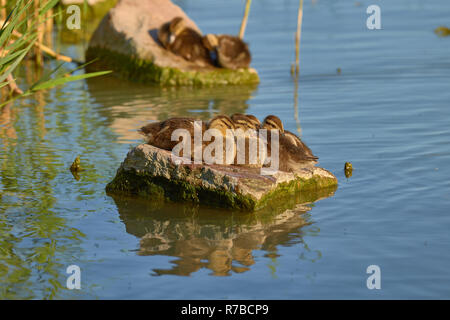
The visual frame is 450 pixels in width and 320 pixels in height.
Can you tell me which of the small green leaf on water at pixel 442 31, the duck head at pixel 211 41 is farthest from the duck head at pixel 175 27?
the small green leaf on water at pixel 442 31

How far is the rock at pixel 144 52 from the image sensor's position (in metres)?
13.8

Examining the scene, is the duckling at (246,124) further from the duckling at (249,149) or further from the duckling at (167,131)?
the duckling at (167,131)

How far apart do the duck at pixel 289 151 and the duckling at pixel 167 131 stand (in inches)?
28.6

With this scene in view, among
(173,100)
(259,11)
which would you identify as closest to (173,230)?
(173,100)

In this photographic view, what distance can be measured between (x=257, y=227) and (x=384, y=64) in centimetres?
808

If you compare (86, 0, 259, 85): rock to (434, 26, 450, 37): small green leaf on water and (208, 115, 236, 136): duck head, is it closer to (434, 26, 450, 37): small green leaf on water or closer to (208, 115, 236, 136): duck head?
(434, 26, 450, 37): small green leaf on water

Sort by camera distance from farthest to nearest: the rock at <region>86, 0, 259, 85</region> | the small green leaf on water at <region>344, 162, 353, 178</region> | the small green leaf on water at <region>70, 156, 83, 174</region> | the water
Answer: the rock at <region>86, 0, 259, 85</region>
the small green leaf on water at <region>70, 156, 83, 174</region>
the small green leaf on water at <region>344, 162, 353, 178</region>
the water

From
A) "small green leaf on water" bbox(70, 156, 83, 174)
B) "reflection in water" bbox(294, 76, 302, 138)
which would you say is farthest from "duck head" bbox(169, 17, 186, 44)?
"small green leaf on water" bbox(70, 156, 83, 174)

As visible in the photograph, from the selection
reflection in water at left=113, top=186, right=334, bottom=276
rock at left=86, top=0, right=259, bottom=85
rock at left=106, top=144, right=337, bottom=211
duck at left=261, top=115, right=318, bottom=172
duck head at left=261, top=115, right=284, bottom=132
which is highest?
rock at left=86, top=0, right=259, bottom=85

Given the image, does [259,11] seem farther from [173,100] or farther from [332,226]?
[332,226]

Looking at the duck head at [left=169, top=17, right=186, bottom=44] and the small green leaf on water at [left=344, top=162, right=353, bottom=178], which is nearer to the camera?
the small green leaf on water at [left=344, top=162, right=353, bottom=178]

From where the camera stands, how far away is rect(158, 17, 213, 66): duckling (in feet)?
44.9

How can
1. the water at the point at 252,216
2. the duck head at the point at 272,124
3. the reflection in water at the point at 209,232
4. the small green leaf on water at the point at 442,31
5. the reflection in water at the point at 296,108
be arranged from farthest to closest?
the small green leaf on water at the point at 442,31
the reflection in water at the point at 296,108
the duck head at the point at 272,124
the reflection in water at the point at 209,232
the water at the point at 252,216
